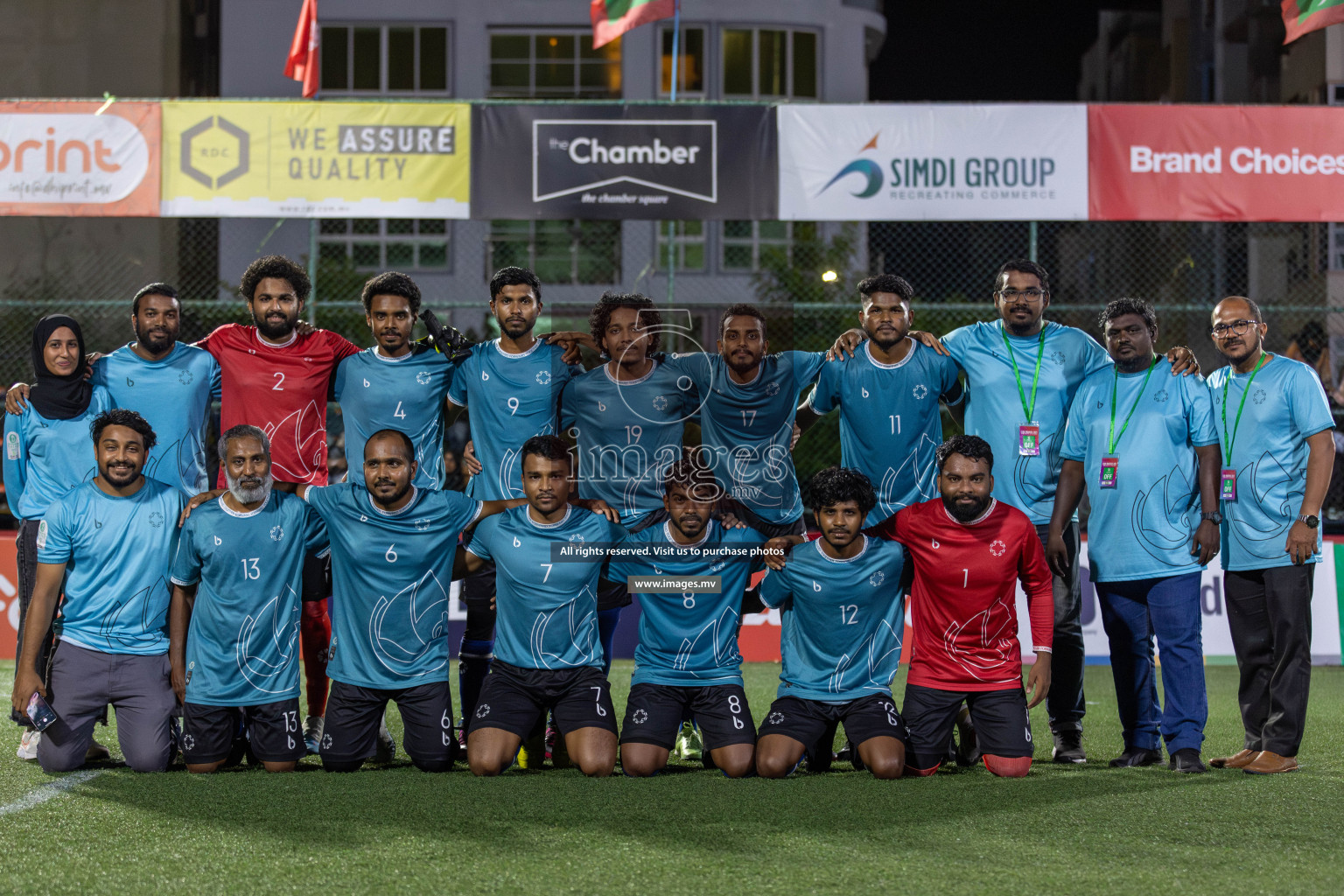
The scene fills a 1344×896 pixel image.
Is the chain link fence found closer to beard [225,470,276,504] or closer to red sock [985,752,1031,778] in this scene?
beard [225,470,276,504]

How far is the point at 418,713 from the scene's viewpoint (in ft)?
19.0

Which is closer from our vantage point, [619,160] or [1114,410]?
[1114,410]

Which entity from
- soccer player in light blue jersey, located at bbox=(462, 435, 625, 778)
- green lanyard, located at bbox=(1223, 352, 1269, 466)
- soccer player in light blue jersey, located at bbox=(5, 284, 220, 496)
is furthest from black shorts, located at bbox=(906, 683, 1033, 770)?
soccer player in light blue jersey, located at bbox=(5, 284, 220, 496)

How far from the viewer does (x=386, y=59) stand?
26875 millimetres

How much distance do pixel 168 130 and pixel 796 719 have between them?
28.9 ft

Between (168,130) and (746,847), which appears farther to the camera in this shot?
(168,130)

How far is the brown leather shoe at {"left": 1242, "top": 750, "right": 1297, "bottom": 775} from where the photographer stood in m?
5.71

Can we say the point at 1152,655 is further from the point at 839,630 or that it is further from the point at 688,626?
the point at 688,626

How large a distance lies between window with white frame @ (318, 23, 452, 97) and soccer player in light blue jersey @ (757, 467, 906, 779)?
2312cm

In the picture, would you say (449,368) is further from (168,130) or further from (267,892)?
(168,130)

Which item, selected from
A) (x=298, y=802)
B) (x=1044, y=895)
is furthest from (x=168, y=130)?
(x=1044, y=895)

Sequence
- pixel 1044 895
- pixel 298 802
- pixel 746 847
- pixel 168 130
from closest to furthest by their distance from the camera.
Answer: pixel 1044 895 → pixel 746 847 → pixel 298 802 → pixel 168 130

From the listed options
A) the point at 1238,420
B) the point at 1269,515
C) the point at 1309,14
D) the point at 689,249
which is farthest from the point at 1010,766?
the point at 689,249

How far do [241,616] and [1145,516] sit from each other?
4.15 meters
